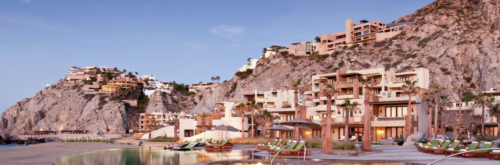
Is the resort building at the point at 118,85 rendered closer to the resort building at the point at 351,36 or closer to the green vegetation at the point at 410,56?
the resort building at the point at 351,36

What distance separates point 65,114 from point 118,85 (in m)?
22.5

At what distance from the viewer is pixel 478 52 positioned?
85.1 metres

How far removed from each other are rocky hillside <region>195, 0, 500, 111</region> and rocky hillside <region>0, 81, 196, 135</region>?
40.9 ft

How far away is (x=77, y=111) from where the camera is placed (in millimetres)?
113438

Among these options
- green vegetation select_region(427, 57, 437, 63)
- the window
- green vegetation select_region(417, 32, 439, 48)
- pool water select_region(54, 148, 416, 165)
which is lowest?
pool water select_region(54, 148, 416, 165)

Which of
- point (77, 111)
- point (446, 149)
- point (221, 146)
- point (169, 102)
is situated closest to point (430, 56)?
point (221, 146)

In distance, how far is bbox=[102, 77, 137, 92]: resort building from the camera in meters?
131

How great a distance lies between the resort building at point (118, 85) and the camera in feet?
429

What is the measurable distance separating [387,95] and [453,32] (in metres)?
58.4

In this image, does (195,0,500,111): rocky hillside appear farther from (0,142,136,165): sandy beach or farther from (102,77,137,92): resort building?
(0,142,136,165): sandy beach

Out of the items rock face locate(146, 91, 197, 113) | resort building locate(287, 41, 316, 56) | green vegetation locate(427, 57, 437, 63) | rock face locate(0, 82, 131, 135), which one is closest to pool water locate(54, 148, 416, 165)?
green vegetation locate(427, 57, 437, 63)

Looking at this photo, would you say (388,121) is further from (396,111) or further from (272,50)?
(272,50)

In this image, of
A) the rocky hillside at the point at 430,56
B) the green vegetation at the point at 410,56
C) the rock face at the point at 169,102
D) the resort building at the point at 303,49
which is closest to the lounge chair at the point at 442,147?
the rocky hillside at the point at 430,56

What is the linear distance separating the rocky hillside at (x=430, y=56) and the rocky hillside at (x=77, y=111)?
12.5 metres
